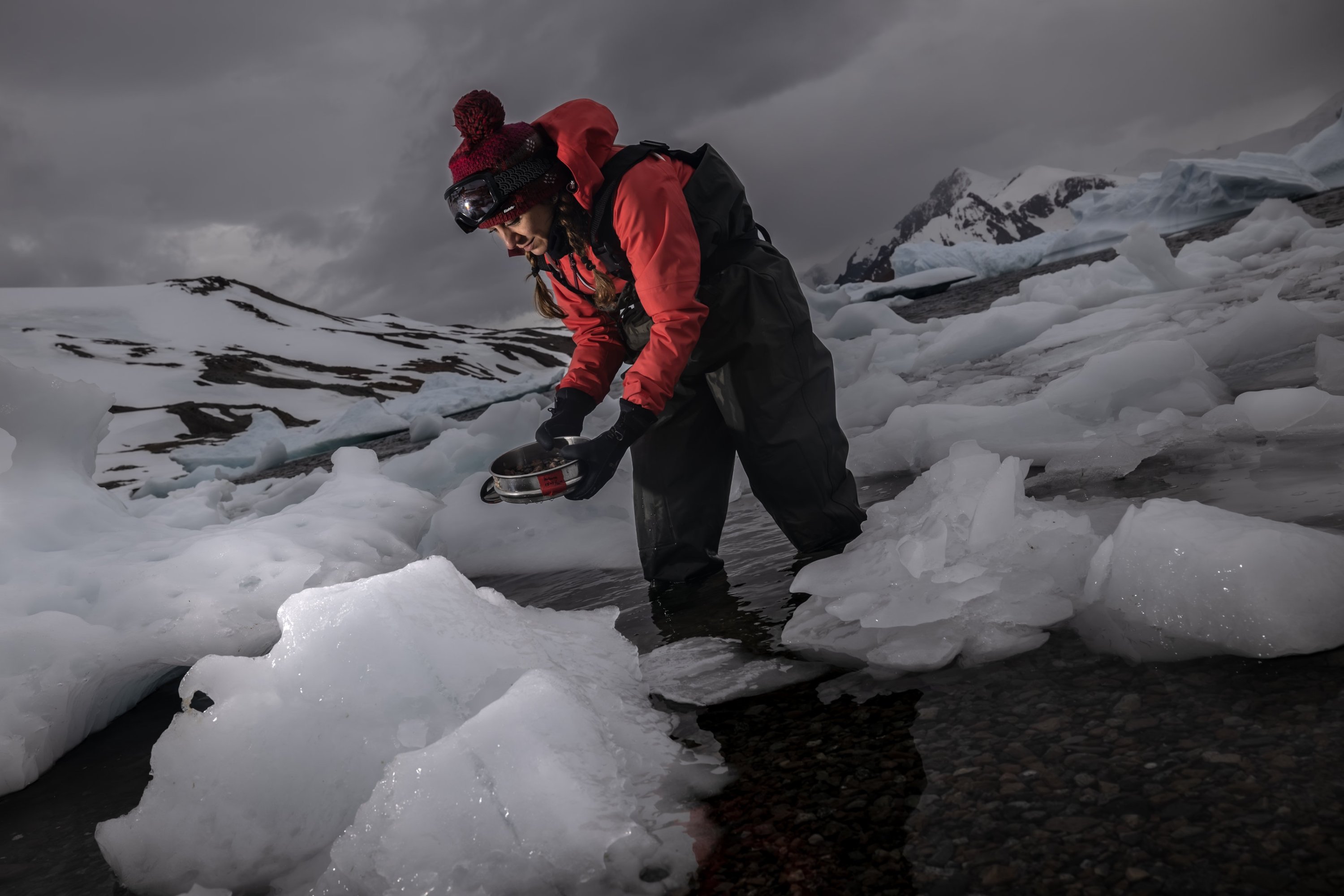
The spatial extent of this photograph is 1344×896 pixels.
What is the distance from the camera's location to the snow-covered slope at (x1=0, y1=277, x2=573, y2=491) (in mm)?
30234

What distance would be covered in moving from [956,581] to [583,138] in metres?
1.64

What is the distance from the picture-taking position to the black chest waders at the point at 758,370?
2.68 meters

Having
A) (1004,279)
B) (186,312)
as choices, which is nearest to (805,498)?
(1004,279)

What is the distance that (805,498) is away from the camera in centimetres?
277

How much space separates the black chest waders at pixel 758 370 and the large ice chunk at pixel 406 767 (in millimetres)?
1089

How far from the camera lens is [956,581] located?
1.85 m

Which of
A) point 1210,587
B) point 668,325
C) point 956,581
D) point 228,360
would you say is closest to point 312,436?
point 668,325

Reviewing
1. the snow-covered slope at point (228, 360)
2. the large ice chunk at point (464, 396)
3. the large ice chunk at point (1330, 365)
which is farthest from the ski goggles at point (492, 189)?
the large ice chunk at point (464, 396)

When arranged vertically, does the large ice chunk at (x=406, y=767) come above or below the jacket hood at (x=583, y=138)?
below

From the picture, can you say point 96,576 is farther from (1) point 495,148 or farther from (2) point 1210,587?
(2) point 1210,587

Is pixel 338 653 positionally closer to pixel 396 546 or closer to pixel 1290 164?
pixel 396 546

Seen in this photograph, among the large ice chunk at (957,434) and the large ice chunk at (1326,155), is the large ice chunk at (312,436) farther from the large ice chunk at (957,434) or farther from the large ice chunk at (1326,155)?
the large ice chunk at (1326,155)

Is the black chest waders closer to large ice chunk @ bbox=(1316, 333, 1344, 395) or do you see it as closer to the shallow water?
the shallow water

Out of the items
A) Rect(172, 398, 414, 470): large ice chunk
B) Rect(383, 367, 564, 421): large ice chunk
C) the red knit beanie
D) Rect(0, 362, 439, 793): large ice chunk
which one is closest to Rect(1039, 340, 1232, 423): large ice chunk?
the red knit beanie
